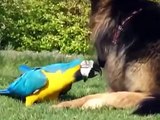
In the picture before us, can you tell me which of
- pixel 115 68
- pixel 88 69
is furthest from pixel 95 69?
pixel 115 68

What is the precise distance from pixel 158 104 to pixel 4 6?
804 cm

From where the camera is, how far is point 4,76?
8.26 meters

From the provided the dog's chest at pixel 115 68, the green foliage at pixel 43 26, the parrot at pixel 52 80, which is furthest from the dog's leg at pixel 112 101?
the green foliage at pixel 43 26

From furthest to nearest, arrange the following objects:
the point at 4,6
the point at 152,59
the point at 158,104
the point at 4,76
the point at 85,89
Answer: the point at 4,6, the point at 4,76, the point at 85,89, the point at 152,59, the point at 158,104

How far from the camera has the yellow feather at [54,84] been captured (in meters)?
5.65

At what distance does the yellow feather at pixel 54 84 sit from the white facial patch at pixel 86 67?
1.9 inches

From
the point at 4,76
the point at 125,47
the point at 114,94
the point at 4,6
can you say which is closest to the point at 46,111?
the point at 114,94

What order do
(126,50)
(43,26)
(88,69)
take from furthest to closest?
(43,26) < (88,69) < (126,50)

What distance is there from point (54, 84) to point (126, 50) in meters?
0.74

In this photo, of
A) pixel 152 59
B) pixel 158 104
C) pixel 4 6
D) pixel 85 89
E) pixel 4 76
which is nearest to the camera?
pixel 158 104

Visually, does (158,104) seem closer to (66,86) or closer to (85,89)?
(66,86)

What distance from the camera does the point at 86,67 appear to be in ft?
18.7

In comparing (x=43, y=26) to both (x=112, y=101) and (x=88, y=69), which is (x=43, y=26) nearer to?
(x=88, y=69)

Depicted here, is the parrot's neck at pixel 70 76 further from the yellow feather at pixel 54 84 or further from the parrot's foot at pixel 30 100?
the parrot's foot at pixel 30 100
